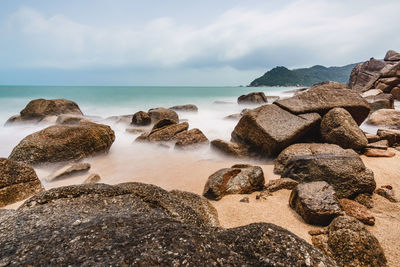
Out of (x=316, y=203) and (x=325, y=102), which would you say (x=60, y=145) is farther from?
(x=325, y=102)

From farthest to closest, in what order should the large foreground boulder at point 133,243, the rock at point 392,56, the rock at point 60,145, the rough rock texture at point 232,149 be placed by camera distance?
the rock at point 392,56, the rough rock texture at point 232,149, the rock at point 60,145, the large foreground boulder at point 133,243

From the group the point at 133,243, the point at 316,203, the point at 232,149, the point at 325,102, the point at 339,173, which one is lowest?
the point at 232,149

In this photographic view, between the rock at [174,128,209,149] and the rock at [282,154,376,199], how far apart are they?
13.9ft

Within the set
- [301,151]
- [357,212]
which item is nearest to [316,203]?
[357,212]

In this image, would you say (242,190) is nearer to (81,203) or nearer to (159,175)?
(159,175)

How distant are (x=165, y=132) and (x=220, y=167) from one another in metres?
3.65

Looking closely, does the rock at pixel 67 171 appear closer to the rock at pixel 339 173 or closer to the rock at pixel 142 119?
the rock at pixel 339 173

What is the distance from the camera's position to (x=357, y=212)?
3.35m

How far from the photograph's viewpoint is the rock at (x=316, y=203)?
3.14 m

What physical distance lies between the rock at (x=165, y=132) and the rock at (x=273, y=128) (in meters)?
2.94

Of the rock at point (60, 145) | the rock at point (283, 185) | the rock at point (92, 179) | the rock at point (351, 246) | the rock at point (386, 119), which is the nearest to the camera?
the rock at point (351, 246)

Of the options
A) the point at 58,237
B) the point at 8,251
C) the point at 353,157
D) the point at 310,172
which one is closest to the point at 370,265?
the point at 310,172

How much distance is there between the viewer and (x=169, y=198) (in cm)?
294

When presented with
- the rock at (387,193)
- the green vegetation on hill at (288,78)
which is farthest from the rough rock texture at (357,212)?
the green vegetation on hill at (288,78)
